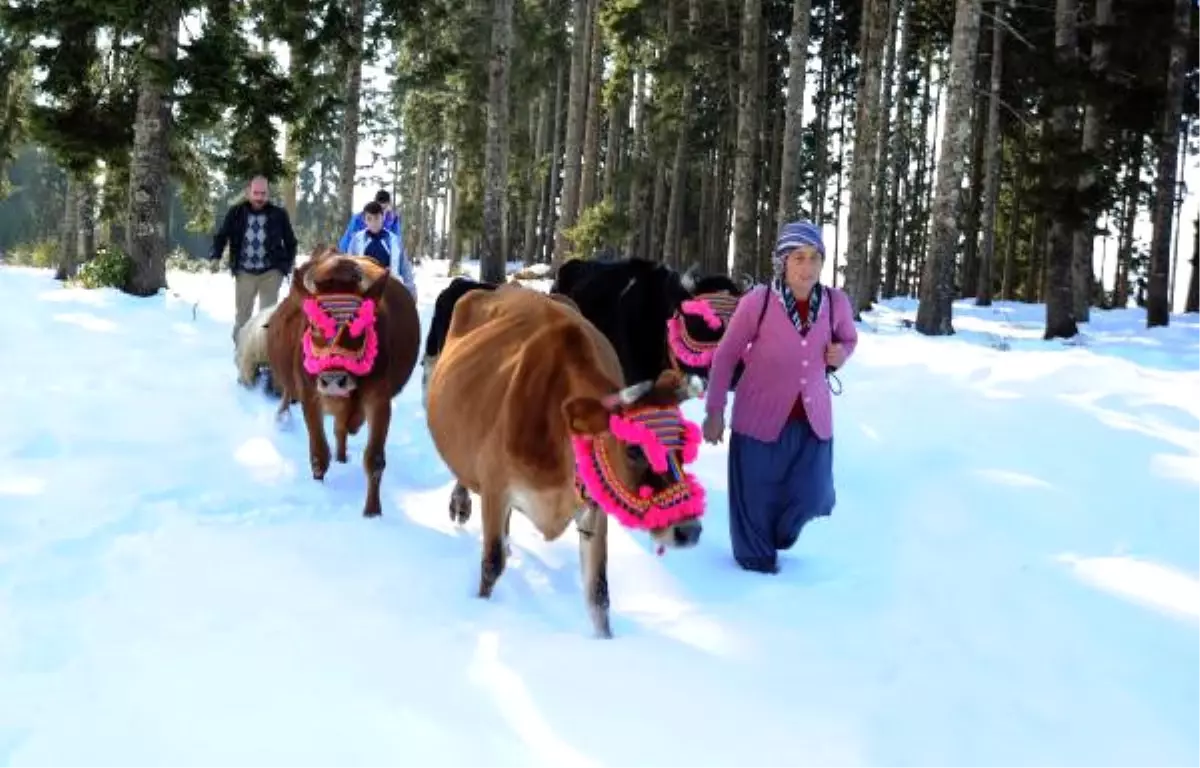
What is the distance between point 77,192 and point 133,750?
24903 mm

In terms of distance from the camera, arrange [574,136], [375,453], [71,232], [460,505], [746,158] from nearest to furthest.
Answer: [460,505], [375,453], [746,158], [574,136], [71,232]

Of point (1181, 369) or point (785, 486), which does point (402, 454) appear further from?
point (1181, 369)

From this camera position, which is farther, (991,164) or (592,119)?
(592,119)

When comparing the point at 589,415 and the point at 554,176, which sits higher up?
the point at 554,176

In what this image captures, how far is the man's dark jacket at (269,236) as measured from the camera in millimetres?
11148

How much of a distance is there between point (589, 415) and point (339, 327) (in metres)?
3.21

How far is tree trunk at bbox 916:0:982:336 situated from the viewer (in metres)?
14.3

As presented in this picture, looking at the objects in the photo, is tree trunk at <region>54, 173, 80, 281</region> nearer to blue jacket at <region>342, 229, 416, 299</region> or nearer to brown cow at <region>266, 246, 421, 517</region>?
blue jacket at <region>342, 229, 416, 299</region>

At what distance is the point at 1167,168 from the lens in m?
19.2

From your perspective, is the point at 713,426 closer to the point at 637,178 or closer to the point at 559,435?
the point at 559,435

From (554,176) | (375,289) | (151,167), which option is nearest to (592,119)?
(554,176)

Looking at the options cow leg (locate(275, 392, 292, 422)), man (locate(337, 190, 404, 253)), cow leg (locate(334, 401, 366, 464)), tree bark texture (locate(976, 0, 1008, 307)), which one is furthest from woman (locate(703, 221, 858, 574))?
tree bark texture (locate(976, 0, 1008, 307))

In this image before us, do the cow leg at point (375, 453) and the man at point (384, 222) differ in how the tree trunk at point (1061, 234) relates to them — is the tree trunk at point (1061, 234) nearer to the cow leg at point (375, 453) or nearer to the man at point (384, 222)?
the man at point (384, 222)

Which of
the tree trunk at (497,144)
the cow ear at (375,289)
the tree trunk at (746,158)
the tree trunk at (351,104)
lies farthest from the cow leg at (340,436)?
the tree trunk at (351,104)
